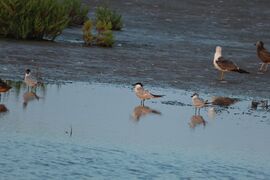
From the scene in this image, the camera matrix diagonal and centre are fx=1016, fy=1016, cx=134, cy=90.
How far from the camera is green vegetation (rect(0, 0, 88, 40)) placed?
77.5ft

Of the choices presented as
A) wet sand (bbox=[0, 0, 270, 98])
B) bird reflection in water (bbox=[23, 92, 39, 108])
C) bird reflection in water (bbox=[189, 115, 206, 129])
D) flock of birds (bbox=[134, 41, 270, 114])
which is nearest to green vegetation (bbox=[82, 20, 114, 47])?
wet sand (bbox=[0, 0, 270, 98])

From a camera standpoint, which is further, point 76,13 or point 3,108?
point 76,13

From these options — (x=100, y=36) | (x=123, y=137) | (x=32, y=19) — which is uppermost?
(x=32, y=19)

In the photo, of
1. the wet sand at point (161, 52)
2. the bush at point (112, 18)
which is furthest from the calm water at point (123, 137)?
the bush at point (112, 18)

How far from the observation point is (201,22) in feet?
102

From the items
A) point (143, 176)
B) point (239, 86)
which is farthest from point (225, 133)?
point (239, 86)

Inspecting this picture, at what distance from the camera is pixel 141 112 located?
16.3 metres

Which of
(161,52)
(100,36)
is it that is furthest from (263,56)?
(100,36)

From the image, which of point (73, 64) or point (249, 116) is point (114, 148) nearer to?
point (249, 116)

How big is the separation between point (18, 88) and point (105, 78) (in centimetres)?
218

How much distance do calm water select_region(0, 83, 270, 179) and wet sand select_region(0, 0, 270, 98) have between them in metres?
1.51

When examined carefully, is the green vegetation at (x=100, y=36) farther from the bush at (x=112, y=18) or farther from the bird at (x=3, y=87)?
the bird at (x=3, y=87)

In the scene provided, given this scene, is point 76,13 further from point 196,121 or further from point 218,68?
point 196,121

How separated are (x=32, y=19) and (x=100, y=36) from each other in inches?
65.3
